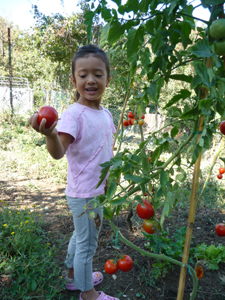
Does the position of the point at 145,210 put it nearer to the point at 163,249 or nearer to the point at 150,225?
the point at 150,225

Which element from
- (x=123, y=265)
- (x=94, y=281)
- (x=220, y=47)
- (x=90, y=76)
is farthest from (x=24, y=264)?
(x=220, y=47)

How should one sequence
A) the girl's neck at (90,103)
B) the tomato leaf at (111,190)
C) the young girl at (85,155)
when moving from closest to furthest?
the tomato leaf at (111,190)
the young girl at (85,155)
the girl's neck at (90,103)

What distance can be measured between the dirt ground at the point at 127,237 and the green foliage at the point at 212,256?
6 centimetres

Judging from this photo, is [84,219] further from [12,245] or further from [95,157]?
[12,245]

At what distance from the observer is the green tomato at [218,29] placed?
24.1 inches

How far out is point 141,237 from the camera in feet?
7.41

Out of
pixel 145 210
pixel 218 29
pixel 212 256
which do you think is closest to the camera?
pixel 218 29

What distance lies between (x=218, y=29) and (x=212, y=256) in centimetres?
168

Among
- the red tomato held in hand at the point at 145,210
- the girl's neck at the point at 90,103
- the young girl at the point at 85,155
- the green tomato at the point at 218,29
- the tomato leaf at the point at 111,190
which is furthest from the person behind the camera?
the girl's neck at the point at 90,103

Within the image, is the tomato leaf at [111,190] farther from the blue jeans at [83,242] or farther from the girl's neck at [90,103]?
the girl's neck at [90,103]

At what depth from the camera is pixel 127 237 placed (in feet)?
7.51

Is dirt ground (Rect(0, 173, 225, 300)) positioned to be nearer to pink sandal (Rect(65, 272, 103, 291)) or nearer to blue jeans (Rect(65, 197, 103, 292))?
pink sandal (Rect(65, 272, 103, 291))

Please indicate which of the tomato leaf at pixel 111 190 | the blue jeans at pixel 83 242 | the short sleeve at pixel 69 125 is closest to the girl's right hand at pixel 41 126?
the short sleeve at pixel 69 125

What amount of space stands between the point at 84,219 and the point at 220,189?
2.56 meters
